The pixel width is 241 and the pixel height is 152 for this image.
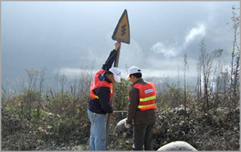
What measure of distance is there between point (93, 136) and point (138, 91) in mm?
1479

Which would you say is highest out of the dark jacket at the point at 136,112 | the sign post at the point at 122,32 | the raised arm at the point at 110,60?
the sign post at the point at 122,32

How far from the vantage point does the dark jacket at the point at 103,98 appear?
16.5 ft

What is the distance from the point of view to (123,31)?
5.92 meters

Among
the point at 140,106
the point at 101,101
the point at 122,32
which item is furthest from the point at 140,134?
the point at 122,32

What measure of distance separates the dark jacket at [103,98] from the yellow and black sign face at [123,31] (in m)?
0.36

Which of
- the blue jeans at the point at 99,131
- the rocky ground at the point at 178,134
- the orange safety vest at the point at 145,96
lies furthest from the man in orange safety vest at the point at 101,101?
the rocky ground at the point at 178,134

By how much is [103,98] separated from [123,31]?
1831mm

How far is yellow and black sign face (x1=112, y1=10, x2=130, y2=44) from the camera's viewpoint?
578cm

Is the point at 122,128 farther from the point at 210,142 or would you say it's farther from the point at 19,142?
the point at 19,142

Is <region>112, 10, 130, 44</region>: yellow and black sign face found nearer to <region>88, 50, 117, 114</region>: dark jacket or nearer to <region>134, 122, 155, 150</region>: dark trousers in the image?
<region>88, 50, 117, 114</region>: dark jacket

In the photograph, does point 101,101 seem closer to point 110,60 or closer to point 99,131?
point 99,131

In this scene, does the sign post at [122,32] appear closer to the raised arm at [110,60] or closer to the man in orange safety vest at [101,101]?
the raised arm at [110,60]

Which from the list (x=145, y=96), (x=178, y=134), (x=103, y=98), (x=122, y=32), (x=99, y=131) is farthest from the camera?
(x=178, y=134)

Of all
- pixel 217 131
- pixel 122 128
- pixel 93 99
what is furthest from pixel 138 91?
pixel 217 131
